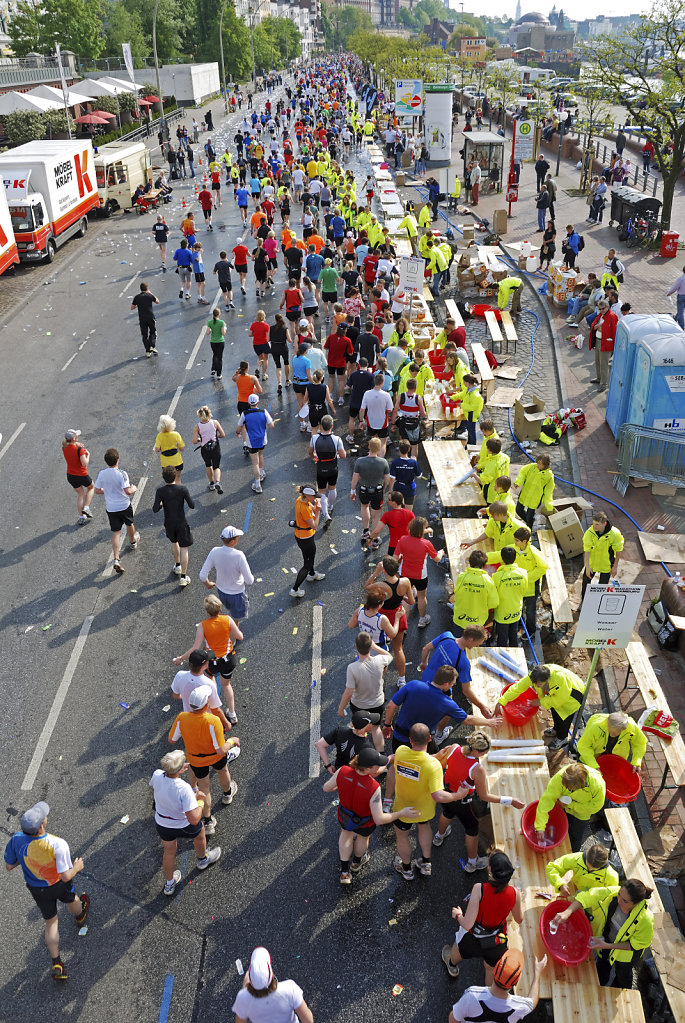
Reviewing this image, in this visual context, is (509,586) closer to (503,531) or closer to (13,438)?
(503,531)

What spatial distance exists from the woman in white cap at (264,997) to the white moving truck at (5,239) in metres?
23.4

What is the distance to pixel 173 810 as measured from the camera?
6.66m

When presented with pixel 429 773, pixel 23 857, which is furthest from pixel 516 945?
pixel 23 857

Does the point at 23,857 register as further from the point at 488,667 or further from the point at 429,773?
the point at 488,667

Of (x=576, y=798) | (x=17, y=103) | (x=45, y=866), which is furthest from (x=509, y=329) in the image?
(x=17, y=103)

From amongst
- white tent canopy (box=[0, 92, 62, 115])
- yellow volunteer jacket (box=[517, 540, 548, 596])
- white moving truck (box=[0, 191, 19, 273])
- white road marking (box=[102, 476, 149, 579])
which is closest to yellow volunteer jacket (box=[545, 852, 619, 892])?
yellow volunteer jacket (box=[517, 540, 548, 596])

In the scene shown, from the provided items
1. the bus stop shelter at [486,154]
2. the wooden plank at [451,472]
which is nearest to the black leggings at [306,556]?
the wooden plank at [451,472]

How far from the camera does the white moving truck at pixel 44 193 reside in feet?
86.1

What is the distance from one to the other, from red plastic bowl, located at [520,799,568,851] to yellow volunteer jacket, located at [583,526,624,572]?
387 centimetres

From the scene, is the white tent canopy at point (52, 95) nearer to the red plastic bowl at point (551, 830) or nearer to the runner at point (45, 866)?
the runner at point (45, 866)

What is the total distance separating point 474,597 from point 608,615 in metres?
1.39

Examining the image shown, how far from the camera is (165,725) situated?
8930mm

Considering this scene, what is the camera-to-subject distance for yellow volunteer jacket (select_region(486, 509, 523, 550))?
963 centimetres

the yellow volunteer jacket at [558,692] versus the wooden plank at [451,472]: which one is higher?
the yellow volunteer jacket at [558,692]
